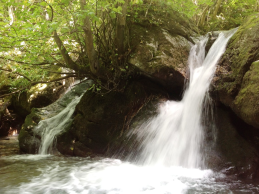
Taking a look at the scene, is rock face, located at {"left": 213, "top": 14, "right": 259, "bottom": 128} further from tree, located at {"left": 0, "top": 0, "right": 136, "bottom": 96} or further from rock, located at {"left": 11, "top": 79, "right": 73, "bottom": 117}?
rock, located at {"left": 11, "top": 79, "right": 73, "bottom": 117}

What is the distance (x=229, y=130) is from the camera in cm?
452

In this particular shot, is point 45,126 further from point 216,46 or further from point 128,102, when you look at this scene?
point 216,46

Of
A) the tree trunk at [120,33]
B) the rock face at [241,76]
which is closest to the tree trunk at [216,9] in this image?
the rock face at [241,76]

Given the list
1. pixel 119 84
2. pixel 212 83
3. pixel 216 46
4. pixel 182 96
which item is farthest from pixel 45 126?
pixel 216 46

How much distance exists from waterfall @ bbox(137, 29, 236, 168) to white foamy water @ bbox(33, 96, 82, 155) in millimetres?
2972

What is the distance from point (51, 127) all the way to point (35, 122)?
0.83 m

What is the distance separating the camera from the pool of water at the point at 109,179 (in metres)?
3.49

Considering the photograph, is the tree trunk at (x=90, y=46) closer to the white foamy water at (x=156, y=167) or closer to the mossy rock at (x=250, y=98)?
the white foamy water at (x=156, y=167)

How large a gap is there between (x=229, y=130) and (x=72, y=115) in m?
5.09

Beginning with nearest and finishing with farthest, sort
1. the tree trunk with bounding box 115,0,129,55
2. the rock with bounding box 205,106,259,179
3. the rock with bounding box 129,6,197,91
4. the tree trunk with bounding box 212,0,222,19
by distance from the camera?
the rock with bounding box 205,106,259,179 < the tree trunk with bounding box 115,0,129,55 < the rock with bounding box 129,6,197,91 < the tree trunk with bounding box 212,0,222,19

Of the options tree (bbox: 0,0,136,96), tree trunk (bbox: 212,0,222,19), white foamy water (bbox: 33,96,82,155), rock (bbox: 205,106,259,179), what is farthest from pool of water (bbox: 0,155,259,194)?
tree trunk (bbox: 212,0,222,19)

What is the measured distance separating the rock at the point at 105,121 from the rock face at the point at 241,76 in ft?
7.21

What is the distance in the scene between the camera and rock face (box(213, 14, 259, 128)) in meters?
3.68

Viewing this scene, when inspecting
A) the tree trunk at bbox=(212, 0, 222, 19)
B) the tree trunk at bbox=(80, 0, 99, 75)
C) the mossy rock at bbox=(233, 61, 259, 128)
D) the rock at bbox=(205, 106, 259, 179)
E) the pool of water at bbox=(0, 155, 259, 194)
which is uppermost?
the tree trunk at bbox=(212, 0, 222, 19)
